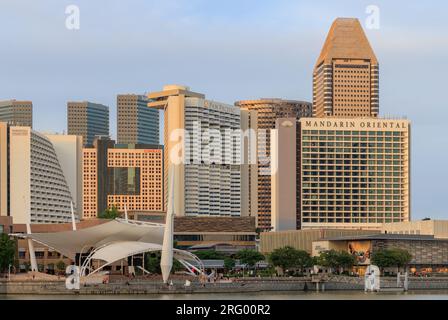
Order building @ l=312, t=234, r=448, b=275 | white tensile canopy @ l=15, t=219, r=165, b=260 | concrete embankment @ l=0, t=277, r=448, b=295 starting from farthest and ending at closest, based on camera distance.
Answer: building @ l=312, t=234, r=448, b=275 < white tensile canopy @ l=15, t=219, r=165, b=260 < concrete embankment @ l=0, t=277, r=448, b=295

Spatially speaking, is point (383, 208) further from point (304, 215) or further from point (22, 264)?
point (22, 264)

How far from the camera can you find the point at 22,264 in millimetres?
122625

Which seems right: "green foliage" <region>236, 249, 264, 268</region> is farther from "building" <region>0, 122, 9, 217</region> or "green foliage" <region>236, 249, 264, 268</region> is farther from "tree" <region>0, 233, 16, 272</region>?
"building" <region>0, 122, 9, 217</region>

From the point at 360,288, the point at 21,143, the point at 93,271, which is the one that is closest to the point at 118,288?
the point at 93,271

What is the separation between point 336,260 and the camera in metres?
106

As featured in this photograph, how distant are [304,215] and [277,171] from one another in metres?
8.70

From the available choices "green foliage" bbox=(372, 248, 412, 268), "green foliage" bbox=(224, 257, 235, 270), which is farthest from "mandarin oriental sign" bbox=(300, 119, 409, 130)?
"green foliage" bbox=(372, 248, 412, 268)

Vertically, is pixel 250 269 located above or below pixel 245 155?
below

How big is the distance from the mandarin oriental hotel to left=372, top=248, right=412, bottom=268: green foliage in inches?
2262

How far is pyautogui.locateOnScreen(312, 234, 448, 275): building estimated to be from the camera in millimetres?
111625

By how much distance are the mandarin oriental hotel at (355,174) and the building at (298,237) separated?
79.1 feet

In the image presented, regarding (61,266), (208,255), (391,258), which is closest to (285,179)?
(208,255)

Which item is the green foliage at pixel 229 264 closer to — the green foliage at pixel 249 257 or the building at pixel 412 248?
the green foliage at pixel 249 257
